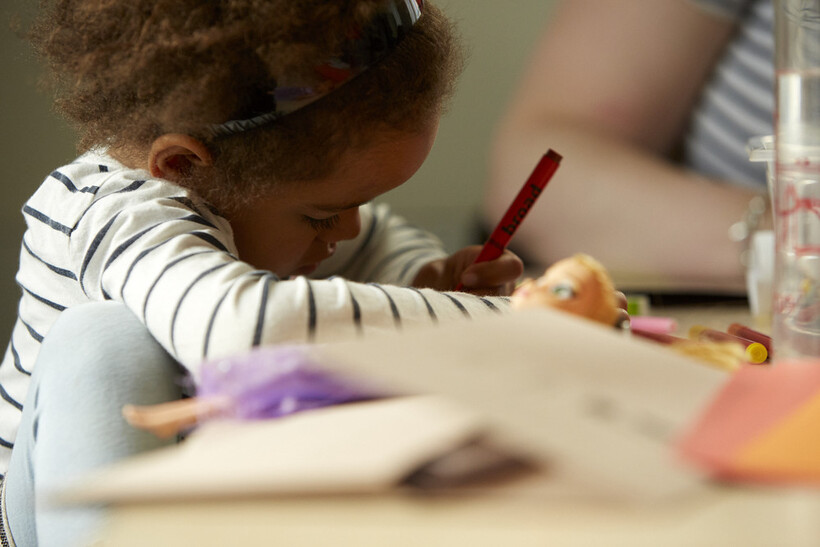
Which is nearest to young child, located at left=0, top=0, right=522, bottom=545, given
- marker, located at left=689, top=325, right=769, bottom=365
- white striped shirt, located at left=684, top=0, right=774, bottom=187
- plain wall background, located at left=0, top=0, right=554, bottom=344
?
→ marker, located at left=689, top=325, right=769, bottom=365

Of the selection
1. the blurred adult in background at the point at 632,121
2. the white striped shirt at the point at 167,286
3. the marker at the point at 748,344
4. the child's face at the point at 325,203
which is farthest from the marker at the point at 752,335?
the blurred adult in background at the point at 632,121

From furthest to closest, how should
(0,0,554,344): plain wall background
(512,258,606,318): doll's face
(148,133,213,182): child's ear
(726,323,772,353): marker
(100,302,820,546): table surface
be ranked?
(0,0,554,344): plain wall background < (148,133,213,182): child's ear < (726,323,772,353): marker < (512,258,606,318): doll's face < (100,302,820,546): table surface

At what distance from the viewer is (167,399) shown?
1.20ft

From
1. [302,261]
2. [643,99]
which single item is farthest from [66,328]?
[643,99]

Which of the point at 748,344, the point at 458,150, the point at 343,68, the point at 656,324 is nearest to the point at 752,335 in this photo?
the point at 748,344

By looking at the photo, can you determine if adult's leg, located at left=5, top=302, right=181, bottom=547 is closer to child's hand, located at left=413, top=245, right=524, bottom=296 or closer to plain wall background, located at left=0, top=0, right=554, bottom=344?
child's hand, located at left=413, top=245, right=524, bottom=296

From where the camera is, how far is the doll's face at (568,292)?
11.6 inches

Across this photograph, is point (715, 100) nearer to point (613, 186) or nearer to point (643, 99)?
point (643, 99)

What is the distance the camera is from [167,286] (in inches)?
15.1

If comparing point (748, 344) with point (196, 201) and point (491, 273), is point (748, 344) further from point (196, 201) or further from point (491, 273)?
point (196, 201)

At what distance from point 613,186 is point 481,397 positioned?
2.93 ft

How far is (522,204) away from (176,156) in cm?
23

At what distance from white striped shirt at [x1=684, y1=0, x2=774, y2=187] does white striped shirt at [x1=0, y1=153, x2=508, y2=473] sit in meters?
0.79

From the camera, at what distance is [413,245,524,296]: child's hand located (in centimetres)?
58
